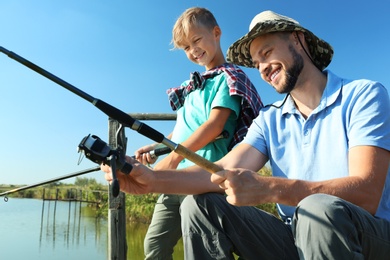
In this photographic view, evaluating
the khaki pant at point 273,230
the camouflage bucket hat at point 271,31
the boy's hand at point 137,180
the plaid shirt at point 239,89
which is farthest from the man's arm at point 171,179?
the camouflage bucket hat at point 271,31

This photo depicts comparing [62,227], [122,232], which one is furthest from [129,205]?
[62,227]

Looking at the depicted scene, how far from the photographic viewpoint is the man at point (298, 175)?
51.4 inches

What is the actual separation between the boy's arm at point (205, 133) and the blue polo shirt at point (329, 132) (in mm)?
329

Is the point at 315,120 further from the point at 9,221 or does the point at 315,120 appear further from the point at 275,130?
the point at 9,221

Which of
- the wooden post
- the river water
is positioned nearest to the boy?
the wooden post

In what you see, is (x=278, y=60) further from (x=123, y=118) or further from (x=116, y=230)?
(x=116, y=230)

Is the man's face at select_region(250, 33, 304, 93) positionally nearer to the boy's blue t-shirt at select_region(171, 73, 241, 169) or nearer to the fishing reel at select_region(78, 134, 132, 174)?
the boy's blue t-shirt at select_region(171, 73, 241, 169)

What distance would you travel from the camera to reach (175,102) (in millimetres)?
2646

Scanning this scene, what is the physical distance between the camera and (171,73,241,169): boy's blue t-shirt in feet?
7.54

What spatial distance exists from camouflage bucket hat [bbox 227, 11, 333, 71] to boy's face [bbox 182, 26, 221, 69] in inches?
7.4

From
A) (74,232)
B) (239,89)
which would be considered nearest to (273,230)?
(239,89)

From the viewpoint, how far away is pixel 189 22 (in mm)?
2389

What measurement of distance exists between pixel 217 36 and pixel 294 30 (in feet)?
2.04

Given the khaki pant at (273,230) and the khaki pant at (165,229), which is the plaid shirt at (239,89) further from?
the khaki pant at (273,230)
